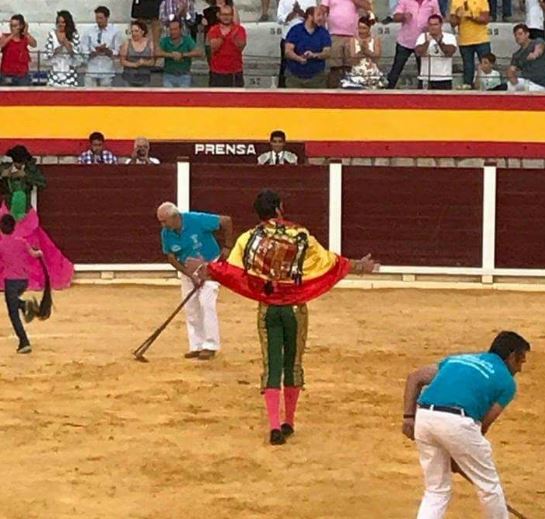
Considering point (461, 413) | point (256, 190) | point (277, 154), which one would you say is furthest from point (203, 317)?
point (461, 413)

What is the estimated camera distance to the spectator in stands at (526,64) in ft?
54.5

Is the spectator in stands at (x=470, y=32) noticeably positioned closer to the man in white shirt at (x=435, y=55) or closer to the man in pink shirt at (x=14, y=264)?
the man in white shirt at (x=435, y=55)

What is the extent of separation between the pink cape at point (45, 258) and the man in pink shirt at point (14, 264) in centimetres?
184

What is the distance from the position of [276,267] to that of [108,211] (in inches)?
287

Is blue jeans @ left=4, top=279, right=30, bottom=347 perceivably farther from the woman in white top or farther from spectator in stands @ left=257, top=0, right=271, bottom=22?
spectator in stands @ left=257, top=0, right=271, bottom=22

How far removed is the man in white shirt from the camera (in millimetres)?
16516

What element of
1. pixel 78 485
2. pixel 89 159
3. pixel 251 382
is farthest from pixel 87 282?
pixel 78 485

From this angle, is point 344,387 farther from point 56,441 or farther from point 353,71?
point 353,71

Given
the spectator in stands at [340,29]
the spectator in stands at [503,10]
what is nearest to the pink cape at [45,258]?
the spectator in stands at [340,29]

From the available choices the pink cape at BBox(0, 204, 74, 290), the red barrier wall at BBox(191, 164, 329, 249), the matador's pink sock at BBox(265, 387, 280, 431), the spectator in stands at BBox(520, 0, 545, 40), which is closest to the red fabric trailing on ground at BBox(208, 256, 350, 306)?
the matador's pink sock at BBox(265, 387, 280, 431)

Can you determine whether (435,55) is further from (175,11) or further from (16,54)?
Answer: (16,54)

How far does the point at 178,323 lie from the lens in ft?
44.1

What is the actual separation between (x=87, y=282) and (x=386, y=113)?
3.30 m

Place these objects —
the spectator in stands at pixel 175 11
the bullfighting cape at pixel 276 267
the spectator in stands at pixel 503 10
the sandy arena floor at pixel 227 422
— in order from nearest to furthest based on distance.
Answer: the sandy arena floor at pixel 227 422, the bullfighting cape at pixel 276 267, the spectator in stands at pixel 175 11, the spectator in stands at pixel 503 10
